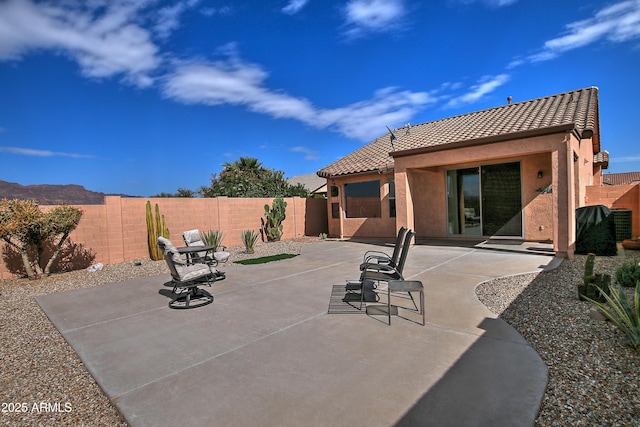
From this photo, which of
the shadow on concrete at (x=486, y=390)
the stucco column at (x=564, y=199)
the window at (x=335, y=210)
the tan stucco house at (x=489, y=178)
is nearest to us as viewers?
the shadow on concrete at (x=486, y=390)

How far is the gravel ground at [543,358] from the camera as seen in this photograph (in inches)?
107

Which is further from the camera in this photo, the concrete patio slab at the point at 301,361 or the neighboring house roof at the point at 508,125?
the neighboring house roof at the point at 508,125

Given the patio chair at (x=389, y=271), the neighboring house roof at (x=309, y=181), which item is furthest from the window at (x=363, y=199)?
the neighboring house roof at (x=309, y=181)

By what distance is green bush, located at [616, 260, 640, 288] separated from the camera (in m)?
5.93

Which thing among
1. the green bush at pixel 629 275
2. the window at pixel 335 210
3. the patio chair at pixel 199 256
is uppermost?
the window at pixel 335 210

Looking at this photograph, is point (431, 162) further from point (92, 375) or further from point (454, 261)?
point (92, 375)

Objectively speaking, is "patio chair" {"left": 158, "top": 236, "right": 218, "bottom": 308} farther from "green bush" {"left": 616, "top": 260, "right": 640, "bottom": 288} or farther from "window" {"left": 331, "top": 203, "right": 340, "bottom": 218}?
"window" {"left": 331, "top": 203, "right": 340, "bottom": 218}

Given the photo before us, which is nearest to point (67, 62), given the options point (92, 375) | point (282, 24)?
point (282, 24)

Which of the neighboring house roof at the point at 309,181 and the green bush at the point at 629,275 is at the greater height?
the neighboring house roof at the point at 309,181

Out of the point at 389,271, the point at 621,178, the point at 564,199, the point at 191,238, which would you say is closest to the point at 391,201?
the point at 564,199

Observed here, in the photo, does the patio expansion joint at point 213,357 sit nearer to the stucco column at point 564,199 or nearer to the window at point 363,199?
the stucco column at point 564,199

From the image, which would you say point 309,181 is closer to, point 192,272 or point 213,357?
point 192,272

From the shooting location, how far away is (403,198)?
12148 millimetres

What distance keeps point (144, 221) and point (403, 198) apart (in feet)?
32.7
